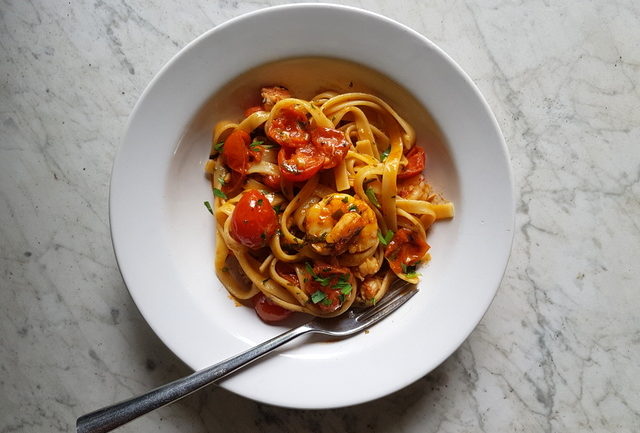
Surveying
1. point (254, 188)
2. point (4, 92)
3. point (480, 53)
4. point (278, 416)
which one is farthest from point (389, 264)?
point (4, 92)

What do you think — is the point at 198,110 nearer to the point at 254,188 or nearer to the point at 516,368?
the point at 254,188

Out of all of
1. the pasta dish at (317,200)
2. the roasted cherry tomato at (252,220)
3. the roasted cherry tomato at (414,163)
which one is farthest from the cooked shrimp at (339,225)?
the roasted cherry tomato at (414,163)

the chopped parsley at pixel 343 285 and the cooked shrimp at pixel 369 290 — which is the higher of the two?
the chopped parsley at pixel 343 285

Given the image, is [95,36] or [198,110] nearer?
[198,110]

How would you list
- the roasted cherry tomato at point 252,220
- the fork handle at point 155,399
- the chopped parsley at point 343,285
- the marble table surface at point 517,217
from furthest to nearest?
1. the marble table surface at point 517,217
2. the chopped parsley at point 343,285
3. the roasted cherry tomato at point 252,220
4. the fork handle at point 155,399

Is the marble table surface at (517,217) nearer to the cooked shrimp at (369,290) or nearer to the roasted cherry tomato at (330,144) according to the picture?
the cooked shrimp at (369,290)

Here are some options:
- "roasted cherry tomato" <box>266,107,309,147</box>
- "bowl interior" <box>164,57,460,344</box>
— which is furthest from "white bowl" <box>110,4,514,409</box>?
"roasted cherry tomato" <box>266,107,309,147</box>
